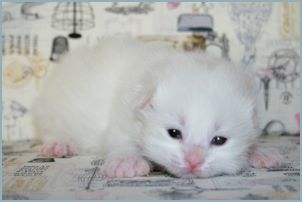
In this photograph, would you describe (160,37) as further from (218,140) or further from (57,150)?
(218,140)

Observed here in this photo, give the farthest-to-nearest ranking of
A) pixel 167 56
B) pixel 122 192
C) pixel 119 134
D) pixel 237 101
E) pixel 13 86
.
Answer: pixel 13 86 → pixel 167 56 → pixel 119 134 → pixel 237 101 → pixel 122 192

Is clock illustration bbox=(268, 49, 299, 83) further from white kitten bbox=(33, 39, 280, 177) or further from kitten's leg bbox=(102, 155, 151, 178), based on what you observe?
kitten's leg bbox=(102, 155, 151, 178)

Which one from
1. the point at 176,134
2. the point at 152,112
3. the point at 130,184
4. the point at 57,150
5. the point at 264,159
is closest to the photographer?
the point at 130,184

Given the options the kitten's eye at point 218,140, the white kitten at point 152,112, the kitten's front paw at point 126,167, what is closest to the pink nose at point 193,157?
the white kitten at point 152,112

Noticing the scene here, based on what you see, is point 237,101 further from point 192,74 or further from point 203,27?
point 203,27

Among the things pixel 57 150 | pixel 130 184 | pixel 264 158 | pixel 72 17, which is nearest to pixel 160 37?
pixel 72 17

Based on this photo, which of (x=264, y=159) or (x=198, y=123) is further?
(x=264, y=159)

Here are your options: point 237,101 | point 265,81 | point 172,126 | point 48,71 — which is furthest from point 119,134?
point 265,81

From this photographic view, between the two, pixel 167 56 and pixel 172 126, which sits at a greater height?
pixel 167 56
